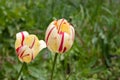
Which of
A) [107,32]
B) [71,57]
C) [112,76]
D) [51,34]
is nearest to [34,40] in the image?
[51,34]

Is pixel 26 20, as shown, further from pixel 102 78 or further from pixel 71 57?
pixel 102 78

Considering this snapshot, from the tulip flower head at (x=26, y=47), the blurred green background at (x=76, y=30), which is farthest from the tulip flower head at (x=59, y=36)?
the blurred green background at (x=76, y=30)

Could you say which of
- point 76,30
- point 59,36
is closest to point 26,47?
point 59,36

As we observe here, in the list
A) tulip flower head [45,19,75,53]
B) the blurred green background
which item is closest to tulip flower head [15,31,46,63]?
tulip flower head [45,19,75,53]

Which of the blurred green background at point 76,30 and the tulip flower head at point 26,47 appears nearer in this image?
the tulip flower head at point 26,47

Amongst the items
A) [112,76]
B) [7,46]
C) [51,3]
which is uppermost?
[51,3]

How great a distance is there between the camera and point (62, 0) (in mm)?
2754

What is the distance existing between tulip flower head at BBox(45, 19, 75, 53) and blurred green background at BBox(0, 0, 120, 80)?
0.81 m

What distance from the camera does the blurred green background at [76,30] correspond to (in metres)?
2.30

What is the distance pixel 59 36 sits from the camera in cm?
132

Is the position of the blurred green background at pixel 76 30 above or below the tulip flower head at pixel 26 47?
below

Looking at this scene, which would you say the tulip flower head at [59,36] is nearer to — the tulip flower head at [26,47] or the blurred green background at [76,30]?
the tulip flower head at [26,47]

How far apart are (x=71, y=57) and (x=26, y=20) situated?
0.38 meters

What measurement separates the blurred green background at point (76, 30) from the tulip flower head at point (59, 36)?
806mm
